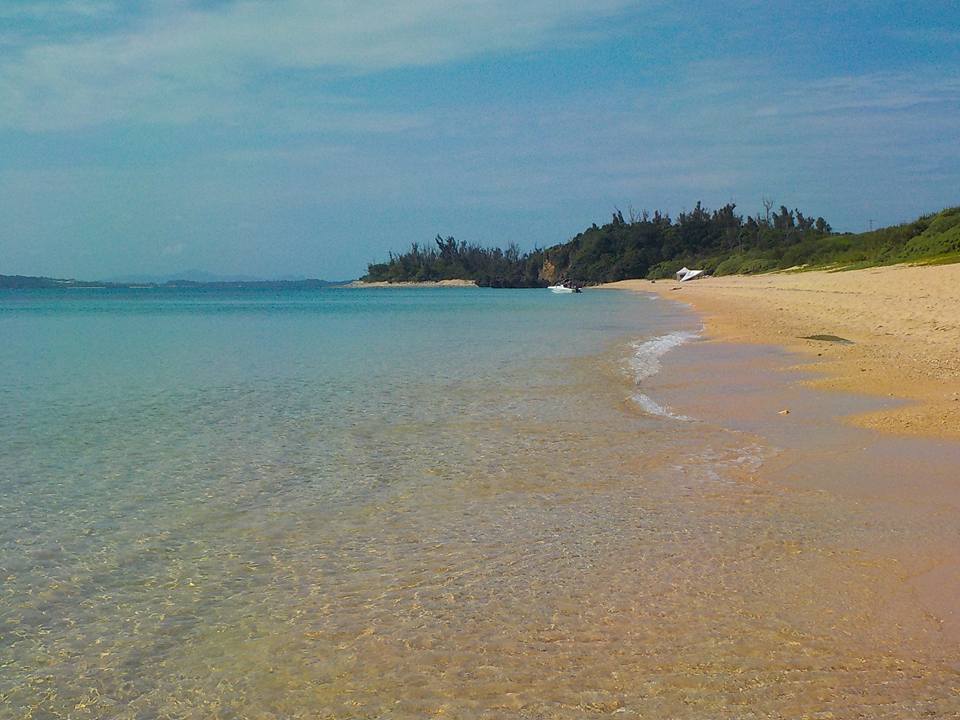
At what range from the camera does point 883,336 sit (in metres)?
19.4

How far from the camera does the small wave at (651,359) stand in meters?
11.2

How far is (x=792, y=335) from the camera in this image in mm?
21656

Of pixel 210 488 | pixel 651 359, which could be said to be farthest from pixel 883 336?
pixel 210 488

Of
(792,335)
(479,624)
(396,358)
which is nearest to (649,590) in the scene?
(479,624)

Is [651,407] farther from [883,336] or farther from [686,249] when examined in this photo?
[686,249]

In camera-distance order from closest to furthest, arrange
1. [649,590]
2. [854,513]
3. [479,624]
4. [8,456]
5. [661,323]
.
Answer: [479,624]
[649,590]
[854,513]
[8,456]
[661,323]

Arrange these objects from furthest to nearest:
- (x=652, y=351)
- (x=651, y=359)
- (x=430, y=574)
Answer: (x=652, y=351)
(x=651, y=359)
(x=430, y=574)

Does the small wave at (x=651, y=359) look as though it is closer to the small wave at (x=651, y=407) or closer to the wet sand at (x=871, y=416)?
the small wave at (x=651, y=407)

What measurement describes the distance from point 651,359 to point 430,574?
43.8 ft

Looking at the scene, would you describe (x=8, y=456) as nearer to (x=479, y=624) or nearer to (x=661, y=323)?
(x=479, y=624)

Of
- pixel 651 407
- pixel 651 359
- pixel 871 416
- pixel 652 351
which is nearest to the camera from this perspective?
pixel 871 416

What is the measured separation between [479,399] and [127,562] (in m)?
7.65

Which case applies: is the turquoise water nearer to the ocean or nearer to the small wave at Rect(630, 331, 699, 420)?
the ocean

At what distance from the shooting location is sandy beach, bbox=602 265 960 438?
10.0 meters
